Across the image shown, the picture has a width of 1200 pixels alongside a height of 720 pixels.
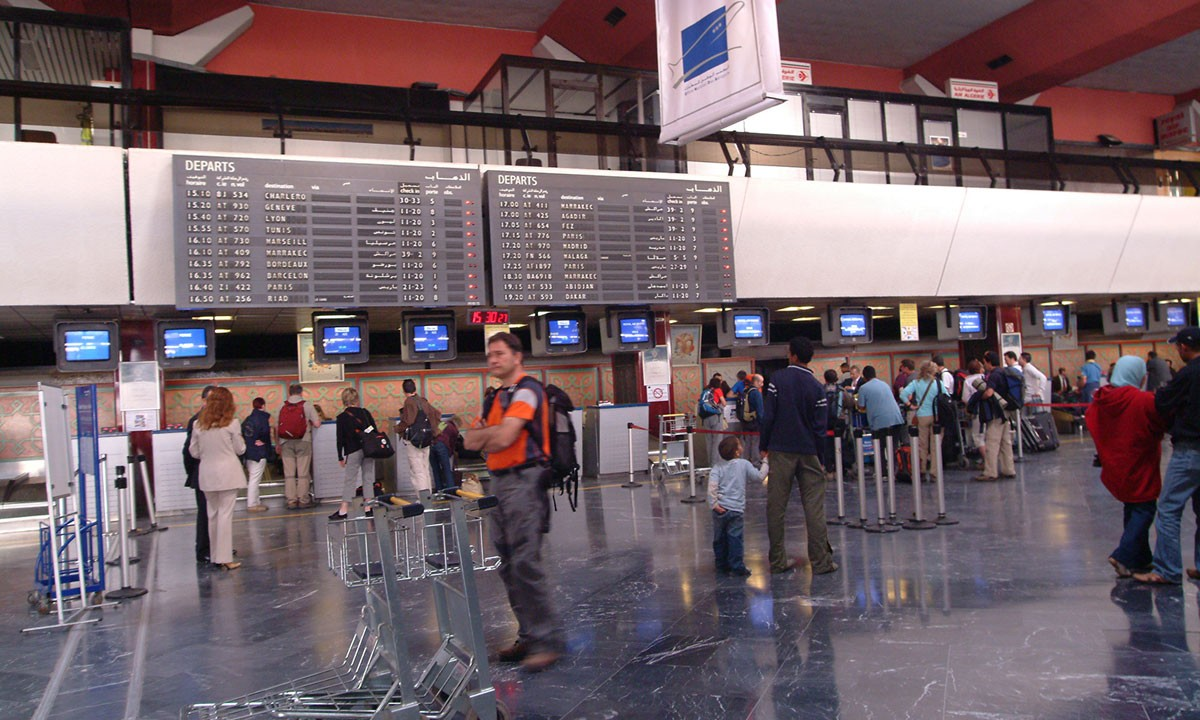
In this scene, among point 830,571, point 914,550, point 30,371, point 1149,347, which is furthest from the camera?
point 1149,347

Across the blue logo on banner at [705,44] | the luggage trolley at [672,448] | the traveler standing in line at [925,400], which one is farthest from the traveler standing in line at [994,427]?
the blue logo on banner at [705,44]

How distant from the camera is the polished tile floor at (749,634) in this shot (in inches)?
157

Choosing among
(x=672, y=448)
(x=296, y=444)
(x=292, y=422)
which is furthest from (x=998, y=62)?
(x=296, y=444)

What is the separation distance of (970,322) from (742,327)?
5.01 metres

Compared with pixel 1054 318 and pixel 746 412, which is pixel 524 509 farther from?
pixel 1054 318

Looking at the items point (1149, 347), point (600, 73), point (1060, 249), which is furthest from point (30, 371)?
point (1149, 347)

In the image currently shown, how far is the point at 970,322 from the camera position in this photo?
48.6ft

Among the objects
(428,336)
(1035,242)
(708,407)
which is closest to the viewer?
(428,336)

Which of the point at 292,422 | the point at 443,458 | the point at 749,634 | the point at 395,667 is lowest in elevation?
the point at 749,634

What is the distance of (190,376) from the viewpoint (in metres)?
14.8

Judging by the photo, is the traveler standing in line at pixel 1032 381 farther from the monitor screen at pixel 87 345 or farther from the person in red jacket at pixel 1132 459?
the monitor screen at pixel 87 345

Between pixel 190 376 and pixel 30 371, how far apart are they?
7.97ft

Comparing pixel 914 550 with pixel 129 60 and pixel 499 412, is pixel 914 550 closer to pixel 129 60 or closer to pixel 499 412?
pixel 499 412

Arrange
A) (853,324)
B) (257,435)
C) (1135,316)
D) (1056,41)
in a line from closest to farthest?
(257,435), (853,324), (1056,41), (1135,316)
